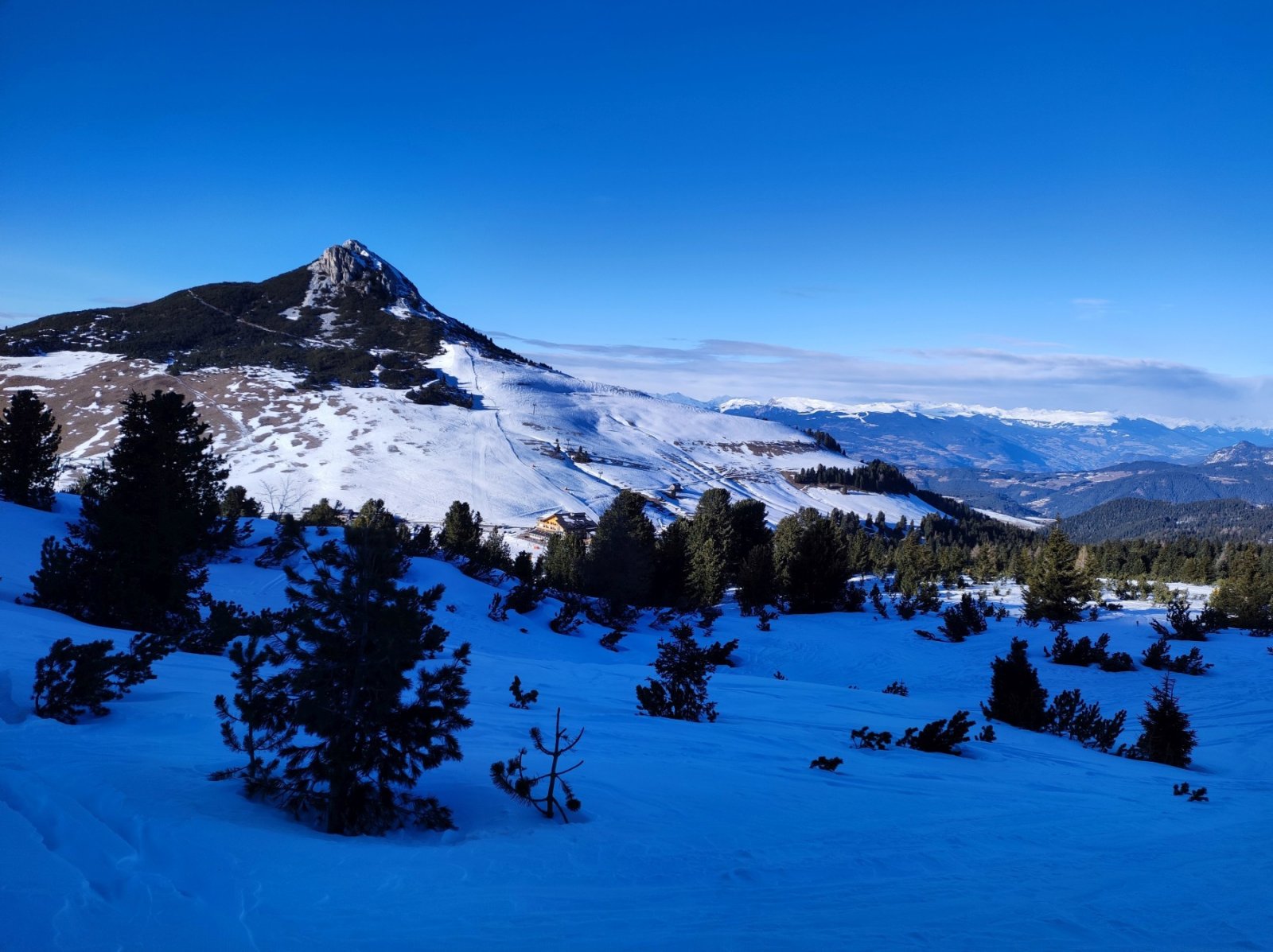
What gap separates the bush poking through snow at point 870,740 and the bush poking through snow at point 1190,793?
144 inches

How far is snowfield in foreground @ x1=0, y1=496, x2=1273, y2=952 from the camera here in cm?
388

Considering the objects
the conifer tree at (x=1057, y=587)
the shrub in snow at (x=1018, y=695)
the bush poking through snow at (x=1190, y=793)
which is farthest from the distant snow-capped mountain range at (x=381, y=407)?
the bush poking through snow at (x=1190, y=793)

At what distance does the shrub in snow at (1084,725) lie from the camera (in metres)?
12.7

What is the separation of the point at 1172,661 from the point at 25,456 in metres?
38.7

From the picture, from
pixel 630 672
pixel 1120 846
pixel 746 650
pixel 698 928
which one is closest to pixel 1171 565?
pixel 746 650

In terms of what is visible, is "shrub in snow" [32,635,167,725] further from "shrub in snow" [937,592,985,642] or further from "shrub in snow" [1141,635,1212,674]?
"shrub in snow" [937,592,985,642]

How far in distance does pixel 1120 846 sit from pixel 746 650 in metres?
18.4

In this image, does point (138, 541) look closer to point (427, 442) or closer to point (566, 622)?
point (566, 622)

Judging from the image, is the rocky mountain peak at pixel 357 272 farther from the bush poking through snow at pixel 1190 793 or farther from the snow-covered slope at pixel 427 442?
the bush poking through snow at pixel 1190 793

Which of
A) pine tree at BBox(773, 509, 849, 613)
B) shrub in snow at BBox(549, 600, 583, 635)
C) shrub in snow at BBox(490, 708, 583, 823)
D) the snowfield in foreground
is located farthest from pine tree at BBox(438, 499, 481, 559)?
shrub in snow at BBox(490, 708, 583, 823)

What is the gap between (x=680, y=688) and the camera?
12422 mm

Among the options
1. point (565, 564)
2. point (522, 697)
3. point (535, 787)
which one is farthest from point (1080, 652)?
point (565, 564)

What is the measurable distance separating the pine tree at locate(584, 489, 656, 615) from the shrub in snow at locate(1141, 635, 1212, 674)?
1877cm

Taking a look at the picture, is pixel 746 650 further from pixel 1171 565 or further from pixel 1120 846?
pixel 1171 565
